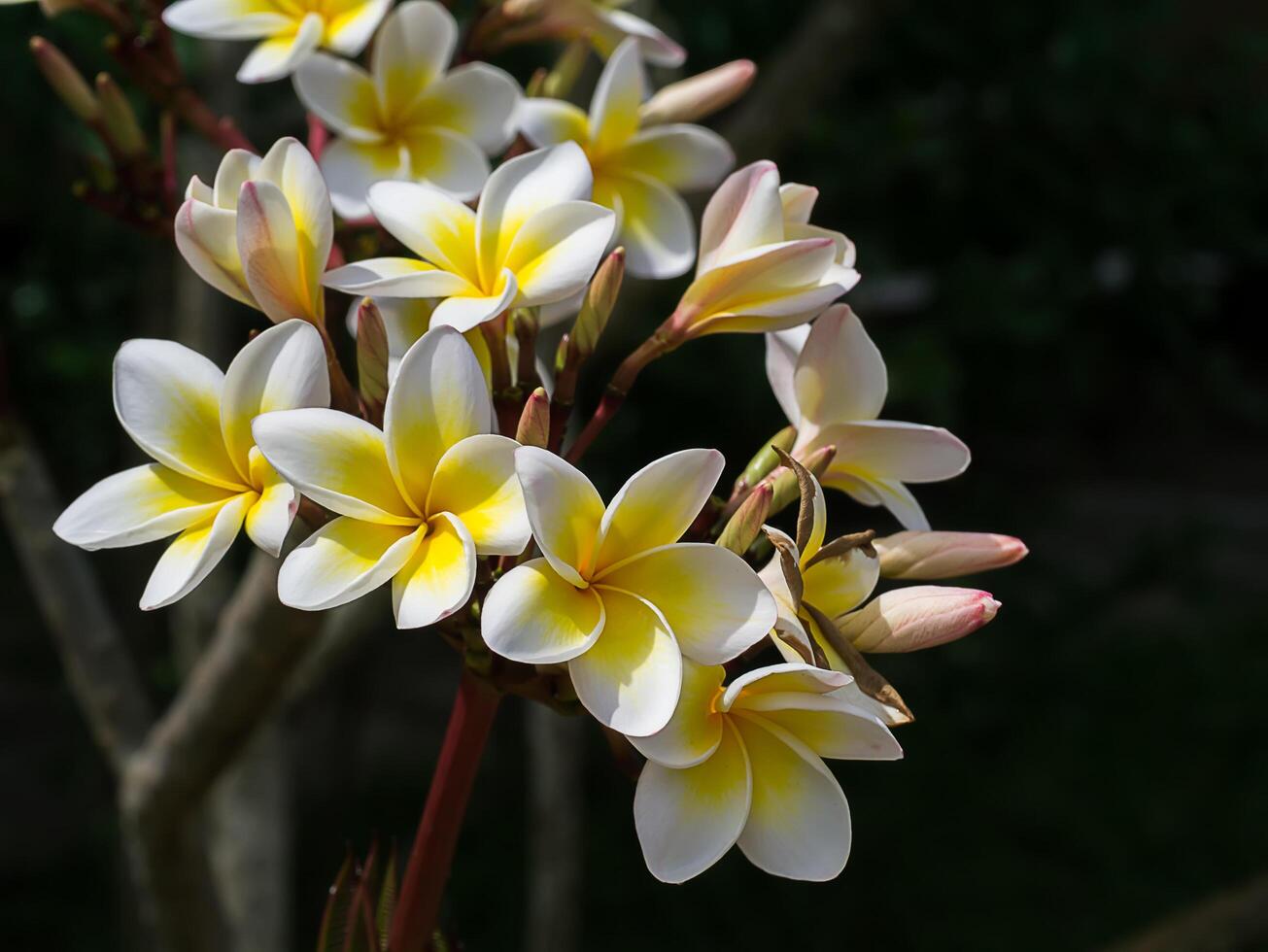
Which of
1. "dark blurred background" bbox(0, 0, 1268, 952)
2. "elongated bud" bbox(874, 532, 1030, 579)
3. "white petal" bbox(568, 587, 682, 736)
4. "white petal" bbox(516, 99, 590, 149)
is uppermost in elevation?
"white petal" bbox(516, 99, 590, 149)

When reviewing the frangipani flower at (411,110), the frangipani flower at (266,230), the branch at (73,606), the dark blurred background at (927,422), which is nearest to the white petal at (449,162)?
the frangipani flower at (411,110)

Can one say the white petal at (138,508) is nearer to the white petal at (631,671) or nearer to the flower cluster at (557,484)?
the flower cluster at (557,484)

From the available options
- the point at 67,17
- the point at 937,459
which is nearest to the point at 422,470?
the point at 937,459

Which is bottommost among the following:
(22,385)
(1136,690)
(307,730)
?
(1136,690)

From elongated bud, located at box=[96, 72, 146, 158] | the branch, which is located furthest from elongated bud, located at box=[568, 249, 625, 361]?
the branch

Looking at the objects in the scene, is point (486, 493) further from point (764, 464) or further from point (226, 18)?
point (226, 18)

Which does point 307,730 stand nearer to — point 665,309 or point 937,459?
point 665,309

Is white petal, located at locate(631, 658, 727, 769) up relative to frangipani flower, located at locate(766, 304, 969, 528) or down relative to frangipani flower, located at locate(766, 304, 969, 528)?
down

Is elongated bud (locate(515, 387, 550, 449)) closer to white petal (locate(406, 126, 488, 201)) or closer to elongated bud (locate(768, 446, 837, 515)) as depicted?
elongated bud (locate(768, 446, 837, 515))
